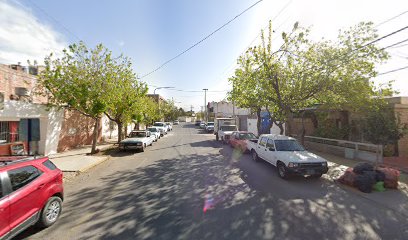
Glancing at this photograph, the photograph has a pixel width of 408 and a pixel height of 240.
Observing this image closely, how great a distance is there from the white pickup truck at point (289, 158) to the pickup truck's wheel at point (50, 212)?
734cm

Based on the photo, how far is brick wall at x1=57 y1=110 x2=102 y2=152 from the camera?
14375 mm

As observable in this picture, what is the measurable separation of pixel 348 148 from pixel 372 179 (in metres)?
5.76

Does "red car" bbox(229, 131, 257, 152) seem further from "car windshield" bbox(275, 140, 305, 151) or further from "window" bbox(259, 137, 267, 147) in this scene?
"car windshield" bbox(275, 140, 305, 151)

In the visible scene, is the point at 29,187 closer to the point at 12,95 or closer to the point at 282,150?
the point at 282,150

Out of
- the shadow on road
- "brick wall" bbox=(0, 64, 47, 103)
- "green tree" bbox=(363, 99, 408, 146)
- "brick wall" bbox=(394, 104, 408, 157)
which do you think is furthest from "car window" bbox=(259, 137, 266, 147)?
"brick wall" bbox=(0, 64, 47, 103)

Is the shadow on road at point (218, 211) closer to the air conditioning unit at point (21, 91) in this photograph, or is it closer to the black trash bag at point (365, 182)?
the black trash bag at point (365, 182)

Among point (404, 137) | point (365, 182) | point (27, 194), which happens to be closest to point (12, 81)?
point (27, 194)

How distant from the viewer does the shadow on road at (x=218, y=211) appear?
4.34 m

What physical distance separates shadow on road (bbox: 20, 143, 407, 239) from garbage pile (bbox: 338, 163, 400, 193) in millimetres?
653

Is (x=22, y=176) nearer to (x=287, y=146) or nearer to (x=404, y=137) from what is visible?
(x=287, y=146)

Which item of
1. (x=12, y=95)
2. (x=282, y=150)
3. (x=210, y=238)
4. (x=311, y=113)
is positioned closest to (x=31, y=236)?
(x=210, y=238)

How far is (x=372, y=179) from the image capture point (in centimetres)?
677

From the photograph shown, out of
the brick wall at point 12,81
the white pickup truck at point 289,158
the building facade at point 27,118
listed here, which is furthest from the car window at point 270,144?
the brick wall at point 12,81

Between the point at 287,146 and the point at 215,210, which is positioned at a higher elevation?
the point at 287,146
